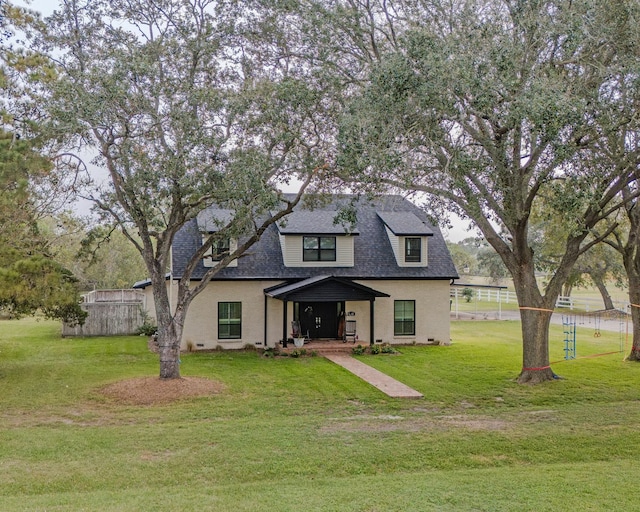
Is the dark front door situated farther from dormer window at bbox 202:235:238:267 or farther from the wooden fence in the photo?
the wooden fence

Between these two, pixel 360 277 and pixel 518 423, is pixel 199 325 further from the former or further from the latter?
pixel 518 423

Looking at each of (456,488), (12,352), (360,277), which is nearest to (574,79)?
(456,488)

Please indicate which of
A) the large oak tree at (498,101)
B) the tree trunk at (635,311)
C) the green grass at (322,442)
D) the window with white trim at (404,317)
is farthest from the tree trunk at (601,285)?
the large oak tree at (498,101)

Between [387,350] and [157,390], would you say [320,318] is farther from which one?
[157,390]

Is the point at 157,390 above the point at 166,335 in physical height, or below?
below

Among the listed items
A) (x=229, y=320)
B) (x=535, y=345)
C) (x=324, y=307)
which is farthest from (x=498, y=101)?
(x=229, y=320)

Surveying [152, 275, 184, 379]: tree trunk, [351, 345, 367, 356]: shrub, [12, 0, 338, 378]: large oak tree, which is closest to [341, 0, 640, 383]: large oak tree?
[12, 0, 338, 378]: large oak tree

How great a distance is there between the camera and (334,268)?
23562mm

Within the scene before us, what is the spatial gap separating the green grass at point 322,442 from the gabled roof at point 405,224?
713 centimetres

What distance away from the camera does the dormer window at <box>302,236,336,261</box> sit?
23.5 m

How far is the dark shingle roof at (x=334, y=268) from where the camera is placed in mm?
22578

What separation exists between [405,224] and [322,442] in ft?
52.8

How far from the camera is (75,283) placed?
17.0 metres

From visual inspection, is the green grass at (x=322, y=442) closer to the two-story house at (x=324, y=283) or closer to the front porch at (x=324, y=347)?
the front porch at (x=324, y=347)
